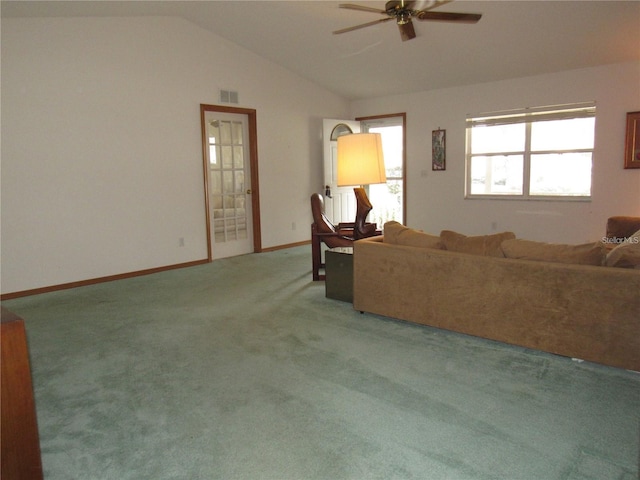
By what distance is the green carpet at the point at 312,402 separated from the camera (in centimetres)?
185

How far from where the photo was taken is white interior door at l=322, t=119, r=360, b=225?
7367mm

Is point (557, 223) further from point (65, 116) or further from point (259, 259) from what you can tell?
point (65, 116)

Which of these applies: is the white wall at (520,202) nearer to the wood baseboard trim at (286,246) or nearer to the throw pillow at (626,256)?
the wood baseboard trim at (286,246)

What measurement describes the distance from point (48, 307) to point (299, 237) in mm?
3833

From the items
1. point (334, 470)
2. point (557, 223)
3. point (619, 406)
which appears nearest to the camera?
point (334, 470)

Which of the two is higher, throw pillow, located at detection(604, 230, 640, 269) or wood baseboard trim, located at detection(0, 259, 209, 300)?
throw pillow, located at detection(604, 230, 640, 269)

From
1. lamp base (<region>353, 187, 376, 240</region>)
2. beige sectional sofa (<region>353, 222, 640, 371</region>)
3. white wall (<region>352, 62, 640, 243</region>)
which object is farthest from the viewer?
white wall (<region>352, 62, 640, 243</region>)

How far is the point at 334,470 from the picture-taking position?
1.80 meters

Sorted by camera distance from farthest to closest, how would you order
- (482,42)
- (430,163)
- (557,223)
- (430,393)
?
(430,163)
(557,223)
(482,42)
(430,393)


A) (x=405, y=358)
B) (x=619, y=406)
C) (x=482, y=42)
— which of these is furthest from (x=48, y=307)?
(x=482, y=42)

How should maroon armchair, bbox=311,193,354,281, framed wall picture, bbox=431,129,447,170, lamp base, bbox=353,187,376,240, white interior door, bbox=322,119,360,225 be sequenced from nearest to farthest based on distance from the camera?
lamp base, bbox=353,187,376,240 < maroon armchair, bbox=311,193,354,281 < framed wall picture, bbox=431,129,447,170 < white interior door, bbox=322,119,360,225

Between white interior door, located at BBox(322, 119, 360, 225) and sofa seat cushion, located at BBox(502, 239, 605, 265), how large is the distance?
4.56 m

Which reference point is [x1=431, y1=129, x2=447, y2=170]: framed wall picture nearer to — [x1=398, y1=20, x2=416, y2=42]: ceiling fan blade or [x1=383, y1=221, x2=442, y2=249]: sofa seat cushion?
[x1=398, y1=20, x2=416, y2=42]: ceiling fan blade

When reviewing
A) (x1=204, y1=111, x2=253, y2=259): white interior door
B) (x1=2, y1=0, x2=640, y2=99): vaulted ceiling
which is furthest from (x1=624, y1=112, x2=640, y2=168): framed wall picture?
(x1=204, y1=111, x2=253, y2=259): white interior door
